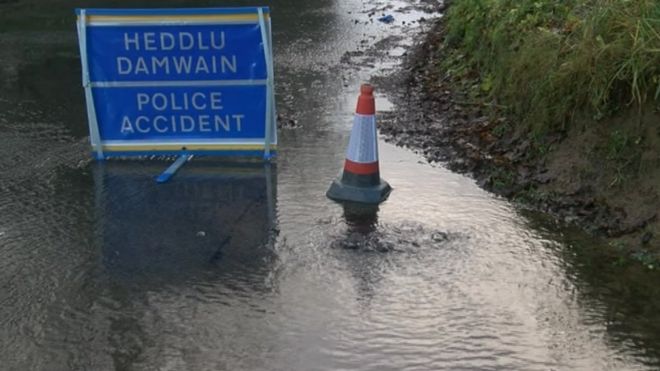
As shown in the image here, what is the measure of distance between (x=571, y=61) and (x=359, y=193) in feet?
6.80

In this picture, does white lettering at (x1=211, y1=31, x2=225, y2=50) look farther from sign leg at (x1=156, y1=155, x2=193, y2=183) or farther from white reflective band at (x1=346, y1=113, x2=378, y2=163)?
white reflective band at (x1=346, y1=113, x2=378, y2=163)

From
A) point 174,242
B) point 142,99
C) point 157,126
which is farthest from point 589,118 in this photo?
point 142,99

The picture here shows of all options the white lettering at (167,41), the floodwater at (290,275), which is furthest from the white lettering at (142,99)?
the floodwater at (290,275)

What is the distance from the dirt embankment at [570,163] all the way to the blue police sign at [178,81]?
1.59 meters

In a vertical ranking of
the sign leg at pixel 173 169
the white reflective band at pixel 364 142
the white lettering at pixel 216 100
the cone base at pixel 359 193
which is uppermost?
the white lettering at pixel 216 100

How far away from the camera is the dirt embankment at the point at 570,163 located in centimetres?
517

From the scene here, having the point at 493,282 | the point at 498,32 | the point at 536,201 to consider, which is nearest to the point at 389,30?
the point at 498,32

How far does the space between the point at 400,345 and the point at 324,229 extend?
157 cm

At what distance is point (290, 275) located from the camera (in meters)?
4.65

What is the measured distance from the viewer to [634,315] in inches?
164

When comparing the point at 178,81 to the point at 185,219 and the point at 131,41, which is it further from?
the point at 185,219

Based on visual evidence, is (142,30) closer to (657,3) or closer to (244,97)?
(244,97)

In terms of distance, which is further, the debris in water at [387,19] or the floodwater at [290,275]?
the debris in water at [387,19]

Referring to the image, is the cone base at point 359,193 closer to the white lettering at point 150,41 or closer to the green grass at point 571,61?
the green grass at point 571,61
